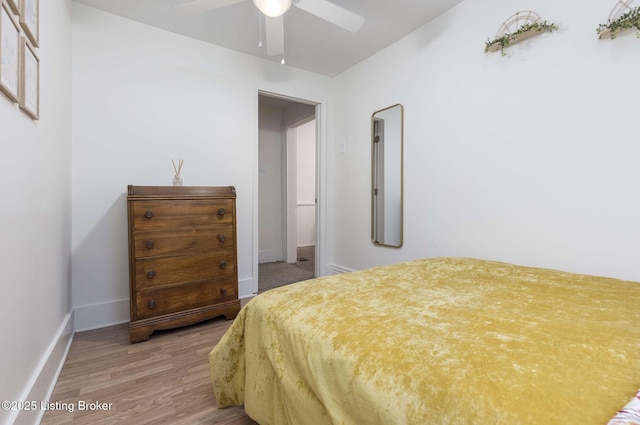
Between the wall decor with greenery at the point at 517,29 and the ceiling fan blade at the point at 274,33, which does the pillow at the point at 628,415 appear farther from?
the ceiling fan blade at the point at 274,33

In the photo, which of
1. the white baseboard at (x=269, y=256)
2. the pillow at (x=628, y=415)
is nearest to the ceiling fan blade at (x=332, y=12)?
the pillow at (x=628, y=415)

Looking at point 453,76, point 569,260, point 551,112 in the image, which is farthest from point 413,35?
point 569,260

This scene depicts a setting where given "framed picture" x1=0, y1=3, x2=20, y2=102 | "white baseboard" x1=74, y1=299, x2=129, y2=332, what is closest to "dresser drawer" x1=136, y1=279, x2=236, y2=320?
"white baseboard" x1=74, y1=299, x2=129, y2=332

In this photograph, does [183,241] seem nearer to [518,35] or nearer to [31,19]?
[31,19]

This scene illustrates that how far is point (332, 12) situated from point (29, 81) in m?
1.53

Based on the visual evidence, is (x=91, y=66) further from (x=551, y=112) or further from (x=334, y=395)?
(x=551, y=112)

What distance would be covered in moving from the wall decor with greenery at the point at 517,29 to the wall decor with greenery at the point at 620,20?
23cm

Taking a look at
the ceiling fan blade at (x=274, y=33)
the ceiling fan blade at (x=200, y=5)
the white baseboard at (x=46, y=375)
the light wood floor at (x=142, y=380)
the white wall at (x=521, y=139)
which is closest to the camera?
the white baseboard at (x=46, y=375)

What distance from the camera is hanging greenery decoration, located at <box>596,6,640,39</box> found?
135cm

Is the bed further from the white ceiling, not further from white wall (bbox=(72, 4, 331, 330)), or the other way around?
the white ceiling

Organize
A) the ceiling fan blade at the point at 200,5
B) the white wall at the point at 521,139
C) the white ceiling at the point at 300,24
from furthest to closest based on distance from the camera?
the white ceiling at the point at 300,24 → the ceiling fan blade at the point at 200,5 → the white wall at the point at 521,139

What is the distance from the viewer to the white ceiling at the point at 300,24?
6.92 ft

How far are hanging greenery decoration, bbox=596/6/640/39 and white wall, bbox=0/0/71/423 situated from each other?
259 centimetres

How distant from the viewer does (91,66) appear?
2146 millimetres
